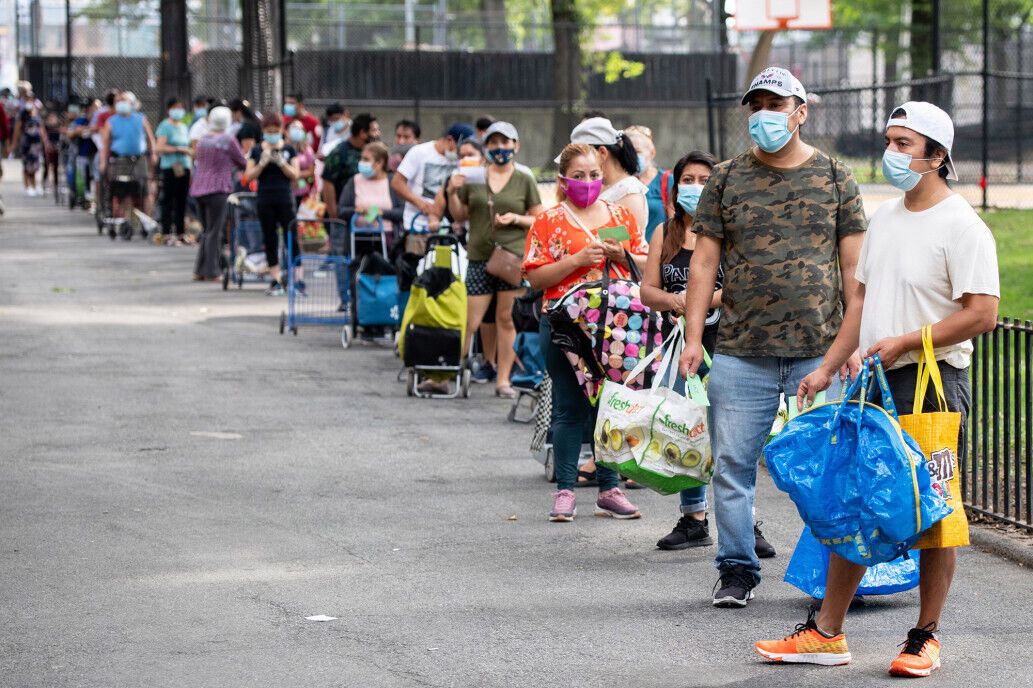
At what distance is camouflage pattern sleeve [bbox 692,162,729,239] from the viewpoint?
668 cm

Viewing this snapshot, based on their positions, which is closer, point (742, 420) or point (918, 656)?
point (918, 656)

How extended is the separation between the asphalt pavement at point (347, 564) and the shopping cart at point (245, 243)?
6241mm

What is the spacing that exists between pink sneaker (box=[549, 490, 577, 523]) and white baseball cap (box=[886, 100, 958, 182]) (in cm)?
322

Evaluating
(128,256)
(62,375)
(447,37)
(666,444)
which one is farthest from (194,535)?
(447,37)

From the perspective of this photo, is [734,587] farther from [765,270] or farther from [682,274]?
[682,274]

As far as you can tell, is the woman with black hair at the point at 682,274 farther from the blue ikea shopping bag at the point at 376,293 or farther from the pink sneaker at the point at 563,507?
the blue ikea shopping bag at the point at 376,293

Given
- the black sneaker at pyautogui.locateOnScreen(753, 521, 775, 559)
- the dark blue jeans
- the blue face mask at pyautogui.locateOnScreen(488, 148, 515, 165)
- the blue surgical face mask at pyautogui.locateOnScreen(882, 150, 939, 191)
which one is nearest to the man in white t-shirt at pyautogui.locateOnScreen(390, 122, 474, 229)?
the blue face mask at pyautogui.locateOnScreen(488, 148, 515, 165)

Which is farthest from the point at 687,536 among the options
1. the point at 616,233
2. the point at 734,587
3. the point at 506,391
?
the point at 506,391

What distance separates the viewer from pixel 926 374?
5891 mm

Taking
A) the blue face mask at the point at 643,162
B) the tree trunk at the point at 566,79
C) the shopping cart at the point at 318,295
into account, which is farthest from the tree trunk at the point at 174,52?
the blue face mask at the point at 643,162

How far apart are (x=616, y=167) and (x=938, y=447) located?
3657 millimetres

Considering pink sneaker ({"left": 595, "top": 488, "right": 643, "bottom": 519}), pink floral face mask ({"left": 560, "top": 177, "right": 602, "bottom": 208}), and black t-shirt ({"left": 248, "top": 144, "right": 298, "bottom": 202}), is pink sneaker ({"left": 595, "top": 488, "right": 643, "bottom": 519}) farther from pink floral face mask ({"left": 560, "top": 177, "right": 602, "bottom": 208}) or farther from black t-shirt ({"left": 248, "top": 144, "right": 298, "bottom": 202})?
black t-shirt ({"left": 248, "top": 144, "right": 298, "bottom": 202})

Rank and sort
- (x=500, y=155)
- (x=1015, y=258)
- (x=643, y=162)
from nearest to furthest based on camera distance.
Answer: (x=643, y=162), (x=500, y=155), (x=1015, y=258)

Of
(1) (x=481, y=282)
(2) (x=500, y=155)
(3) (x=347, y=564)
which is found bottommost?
(3) (x=347, y=564)
